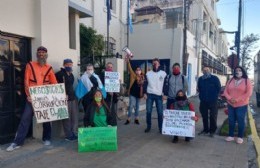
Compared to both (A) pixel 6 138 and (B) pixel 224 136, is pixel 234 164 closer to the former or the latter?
(B) pixel 224 136

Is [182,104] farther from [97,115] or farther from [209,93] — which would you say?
[97,115]

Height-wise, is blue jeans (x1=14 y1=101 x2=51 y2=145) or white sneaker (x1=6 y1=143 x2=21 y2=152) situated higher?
blue jeans (x1=14 y1=101 x2=51 y2=145)

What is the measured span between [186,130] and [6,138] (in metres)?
4.07

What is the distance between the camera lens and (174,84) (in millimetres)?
7258

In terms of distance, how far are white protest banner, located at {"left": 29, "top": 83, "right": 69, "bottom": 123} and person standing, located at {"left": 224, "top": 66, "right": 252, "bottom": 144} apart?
397 cm

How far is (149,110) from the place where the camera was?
25.1 ft

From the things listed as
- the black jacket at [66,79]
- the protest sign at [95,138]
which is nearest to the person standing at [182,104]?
the protest sign at [95,138]

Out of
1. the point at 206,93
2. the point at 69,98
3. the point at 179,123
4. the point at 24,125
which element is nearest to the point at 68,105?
the point at 69,98

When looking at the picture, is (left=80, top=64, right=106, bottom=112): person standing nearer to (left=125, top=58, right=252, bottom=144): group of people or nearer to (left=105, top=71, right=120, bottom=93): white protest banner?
(left=105, top=71, right=120, bottom=93): white protest banner

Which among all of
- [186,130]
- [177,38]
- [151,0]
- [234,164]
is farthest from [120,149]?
[151,0]

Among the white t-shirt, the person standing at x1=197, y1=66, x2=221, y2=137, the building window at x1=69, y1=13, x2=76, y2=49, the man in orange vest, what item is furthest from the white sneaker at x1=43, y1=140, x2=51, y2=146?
the building window at x1=69, y1=13, x2=76, y2=49

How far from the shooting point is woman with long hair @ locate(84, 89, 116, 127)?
20.1ft

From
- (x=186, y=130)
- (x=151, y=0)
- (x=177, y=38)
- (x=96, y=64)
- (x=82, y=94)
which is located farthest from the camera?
(x=151, y=0)

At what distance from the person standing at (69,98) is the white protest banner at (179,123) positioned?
7.32ft
